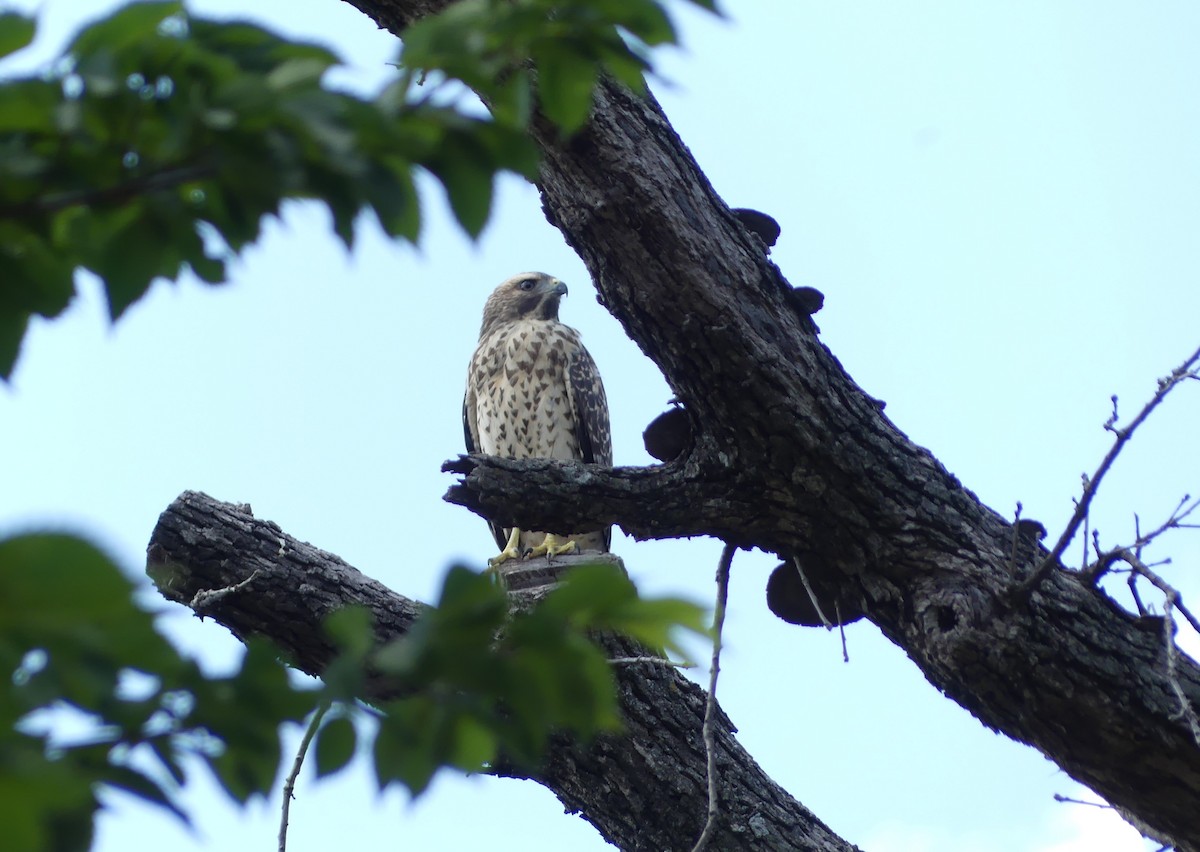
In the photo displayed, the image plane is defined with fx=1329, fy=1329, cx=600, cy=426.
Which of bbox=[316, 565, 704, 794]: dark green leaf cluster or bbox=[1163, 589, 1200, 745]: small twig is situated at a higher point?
bbox=[1163, 589, 1200, 745]: small twig

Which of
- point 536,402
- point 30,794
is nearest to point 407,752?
point 30,794

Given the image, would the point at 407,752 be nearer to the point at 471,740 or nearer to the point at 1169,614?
the point at 471,740

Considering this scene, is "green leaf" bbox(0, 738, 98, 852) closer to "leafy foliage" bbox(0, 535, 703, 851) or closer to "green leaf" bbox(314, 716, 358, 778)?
"leafy foliage" bbox(0, 535, 703, 851)

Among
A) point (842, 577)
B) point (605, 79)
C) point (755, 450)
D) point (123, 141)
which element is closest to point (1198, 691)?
point (842, 577)

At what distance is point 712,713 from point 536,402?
4330 millimetres

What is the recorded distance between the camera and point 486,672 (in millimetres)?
1217

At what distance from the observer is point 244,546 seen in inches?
168

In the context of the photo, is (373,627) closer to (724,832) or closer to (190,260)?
(724,832)

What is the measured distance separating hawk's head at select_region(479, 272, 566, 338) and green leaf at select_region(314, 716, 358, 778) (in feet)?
25.0

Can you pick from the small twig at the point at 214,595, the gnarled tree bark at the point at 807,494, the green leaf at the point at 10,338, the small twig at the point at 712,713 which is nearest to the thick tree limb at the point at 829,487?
the gnarled tree bark at the point at 807,494

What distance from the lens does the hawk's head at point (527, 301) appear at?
8.95m

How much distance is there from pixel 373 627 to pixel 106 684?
9.72 feet

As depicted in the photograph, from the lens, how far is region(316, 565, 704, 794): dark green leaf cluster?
3.98 ft

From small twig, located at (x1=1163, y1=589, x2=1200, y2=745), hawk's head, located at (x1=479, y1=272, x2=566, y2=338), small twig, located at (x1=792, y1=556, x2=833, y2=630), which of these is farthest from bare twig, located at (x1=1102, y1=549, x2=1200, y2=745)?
hawk's head, located at (x1=479, y1=272, x2=566, y2=338)
